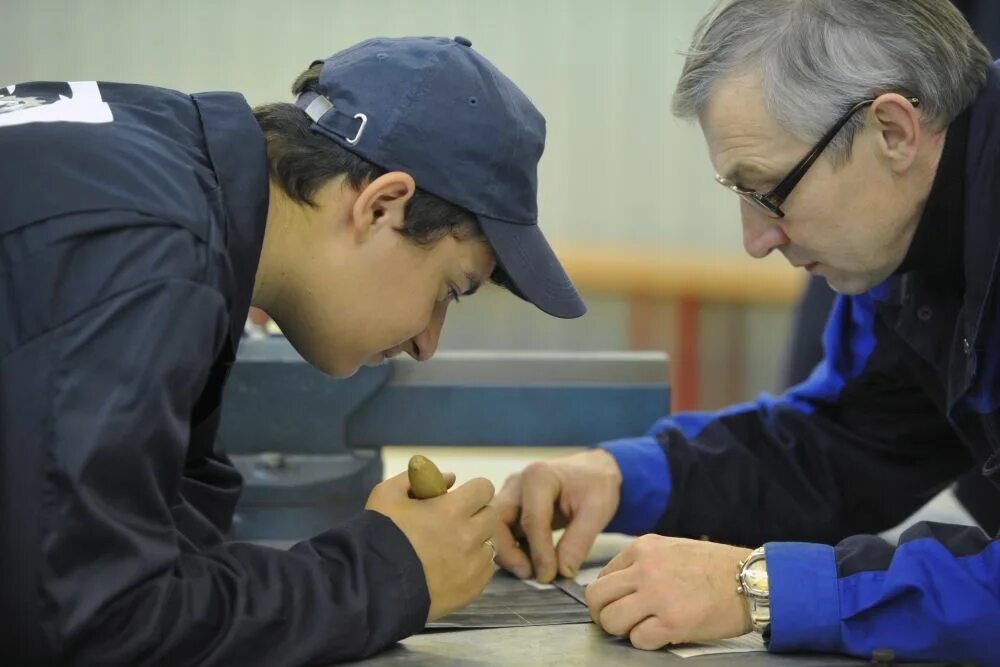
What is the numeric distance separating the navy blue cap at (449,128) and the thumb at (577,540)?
0.39 m

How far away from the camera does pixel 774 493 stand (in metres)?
1.71

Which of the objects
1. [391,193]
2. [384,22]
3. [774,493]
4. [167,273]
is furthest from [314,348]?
[384,22]

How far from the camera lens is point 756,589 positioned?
46.6 inches

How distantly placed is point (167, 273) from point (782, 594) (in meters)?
0.67

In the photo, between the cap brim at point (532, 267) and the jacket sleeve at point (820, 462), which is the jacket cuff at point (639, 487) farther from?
the cap brim at point (532, 267)

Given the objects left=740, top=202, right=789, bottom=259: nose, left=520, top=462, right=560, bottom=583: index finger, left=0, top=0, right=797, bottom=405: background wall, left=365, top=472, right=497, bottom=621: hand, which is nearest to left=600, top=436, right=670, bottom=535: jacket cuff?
left=520, top=462, right=560, bottom=583: index finger

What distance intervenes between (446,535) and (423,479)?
2.6 inches

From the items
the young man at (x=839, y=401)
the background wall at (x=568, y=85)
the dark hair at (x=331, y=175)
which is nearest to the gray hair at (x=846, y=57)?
the young man at (x=839, y=401)

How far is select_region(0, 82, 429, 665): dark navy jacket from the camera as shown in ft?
3.01

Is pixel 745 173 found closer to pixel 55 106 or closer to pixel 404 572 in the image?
pixel 404 572

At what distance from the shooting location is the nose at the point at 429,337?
1.32m

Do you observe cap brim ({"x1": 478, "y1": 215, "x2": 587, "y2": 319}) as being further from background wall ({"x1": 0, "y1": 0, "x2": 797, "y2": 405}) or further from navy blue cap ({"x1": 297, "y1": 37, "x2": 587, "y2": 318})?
background wall ({"x1": 0, "y1": 0, "x2": 797, "y2": 405})

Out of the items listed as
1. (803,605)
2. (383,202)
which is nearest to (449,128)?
(383,202)

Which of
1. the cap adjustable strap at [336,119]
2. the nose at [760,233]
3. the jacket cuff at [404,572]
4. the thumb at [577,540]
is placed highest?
the cap adjustable strap at [336,119]
